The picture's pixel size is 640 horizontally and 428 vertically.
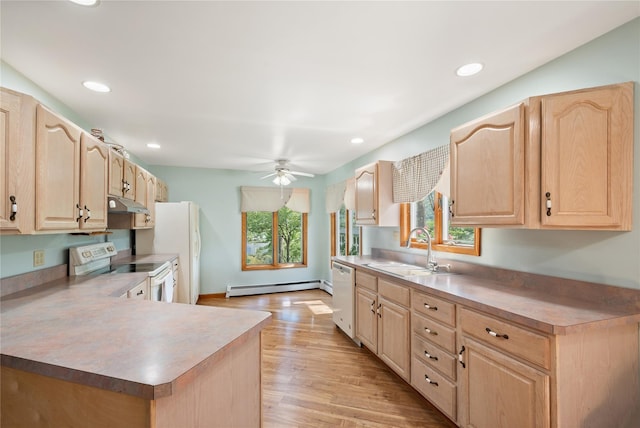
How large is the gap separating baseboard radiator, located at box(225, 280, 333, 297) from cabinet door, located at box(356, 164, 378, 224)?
227 centimetres

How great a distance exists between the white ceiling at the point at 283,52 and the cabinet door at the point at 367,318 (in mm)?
1809

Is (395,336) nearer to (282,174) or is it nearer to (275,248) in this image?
(282,174)

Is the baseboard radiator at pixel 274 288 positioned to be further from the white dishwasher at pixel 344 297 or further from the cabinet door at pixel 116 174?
the cabinet door at pixel 116 174

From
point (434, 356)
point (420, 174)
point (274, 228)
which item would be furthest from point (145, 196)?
point (434, 356)

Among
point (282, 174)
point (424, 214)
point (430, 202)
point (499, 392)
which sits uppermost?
point (282, 174)

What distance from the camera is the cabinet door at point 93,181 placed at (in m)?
2.05

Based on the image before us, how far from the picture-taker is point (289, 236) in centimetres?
599

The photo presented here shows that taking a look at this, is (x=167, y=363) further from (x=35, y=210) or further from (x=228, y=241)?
(x=228, y=241)

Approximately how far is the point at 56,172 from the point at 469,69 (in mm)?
2717

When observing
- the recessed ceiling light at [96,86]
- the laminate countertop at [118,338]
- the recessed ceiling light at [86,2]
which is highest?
the recessed ceiling light at [86,2]

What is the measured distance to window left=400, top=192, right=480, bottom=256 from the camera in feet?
8.44

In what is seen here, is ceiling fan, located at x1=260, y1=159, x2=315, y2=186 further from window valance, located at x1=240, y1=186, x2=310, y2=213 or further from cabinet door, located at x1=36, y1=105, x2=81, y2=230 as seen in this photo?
cabinet door, located at x1=36, y1=105, x2=81, y2=230

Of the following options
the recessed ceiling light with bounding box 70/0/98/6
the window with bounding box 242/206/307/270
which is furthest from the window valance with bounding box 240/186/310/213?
the recessed ceiling light with bounding box 70/0/98/6

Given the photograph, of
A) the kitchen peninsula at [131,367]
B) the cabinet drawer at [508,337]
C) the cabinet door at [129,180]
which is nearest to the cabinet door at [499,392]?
the cabinet drawer at [508,337]
